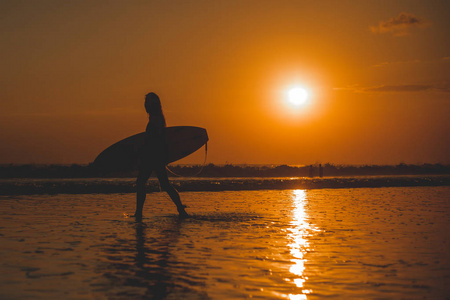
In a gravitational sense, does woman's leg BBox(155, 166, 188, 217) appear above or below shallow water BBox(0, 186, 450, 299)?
above

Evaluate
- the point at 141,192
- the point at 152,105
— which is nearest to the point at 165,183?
the point at 141,192

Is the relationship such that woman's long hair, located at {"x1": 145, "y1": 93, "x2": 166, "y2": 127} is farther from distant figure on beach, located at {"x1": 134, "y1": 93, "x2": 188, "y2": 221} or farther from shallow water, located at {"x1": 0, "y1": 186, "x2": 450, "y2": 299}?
shallow water, located at {"x1": 0, "y1": 186, "x2": 450, "y2": 299}

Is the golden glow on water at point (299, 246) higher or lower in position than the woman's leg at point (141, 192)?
lower

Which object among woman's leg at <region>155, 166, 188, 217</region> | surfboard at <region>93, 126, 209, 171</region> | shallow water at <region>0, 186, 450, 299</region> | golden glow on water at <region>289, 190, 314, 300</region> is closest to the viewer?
shallow water at <region>0, 186, 450, 299</region>

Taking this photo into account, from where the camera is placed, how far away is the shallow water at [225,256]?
6.27 meters

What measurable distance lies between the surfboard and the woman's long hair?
2.01m

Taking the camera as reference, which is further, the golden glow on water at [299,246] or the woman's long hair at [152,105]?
the woman's long hair at [152,105]

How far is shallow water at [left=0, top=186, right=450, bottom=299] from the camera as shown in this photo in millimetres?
6273

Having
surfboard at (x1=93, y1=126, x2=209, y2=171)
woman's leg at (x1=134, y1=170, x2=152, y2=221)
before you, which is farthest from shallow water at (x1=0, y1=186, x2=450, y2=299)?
surfboard at (x1=93, y1=126, x2=209, y2=171)

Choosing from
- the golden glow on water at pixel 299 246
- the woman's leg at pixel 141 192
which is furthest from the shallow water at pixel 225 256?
the woman's leg at pixel 141 192

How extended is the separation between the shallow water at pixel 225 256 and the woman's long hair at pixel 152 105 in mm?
2357

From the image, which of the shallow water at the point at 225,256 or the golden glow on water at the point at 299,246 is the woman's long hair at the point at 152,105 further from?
the golden glow on water at the point at 299,246

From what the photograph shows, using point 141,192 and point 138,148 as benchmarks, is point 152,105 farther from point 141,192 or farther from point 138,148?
point 138,148

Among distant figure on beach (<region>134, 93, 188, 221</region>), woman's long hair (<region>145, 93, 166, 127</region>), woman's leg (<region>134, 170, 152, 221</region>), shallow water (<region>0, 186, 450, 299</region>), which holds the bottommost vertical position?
shallow water (<region>0, 186, 450, 299</region>)
